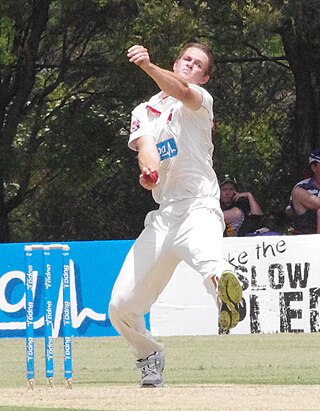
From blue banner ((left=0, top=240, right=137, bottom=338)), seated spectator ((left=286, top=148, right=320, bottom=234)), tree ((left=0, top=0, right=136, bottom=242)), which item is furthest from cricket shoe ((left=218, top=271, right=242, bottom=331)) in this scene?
tree ((left=0, top=0, right=136, bottom=242))

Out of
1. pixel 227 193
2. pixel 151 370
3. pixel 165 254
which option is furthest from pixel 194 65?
pixel 227 193

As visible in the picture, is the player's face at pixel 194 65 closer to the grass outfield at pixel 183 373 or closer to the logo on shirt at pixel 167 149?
the logo on shirt at pixel 167 149

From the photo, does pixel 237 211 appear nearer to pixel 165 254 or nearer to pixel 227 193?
pixel 227 193

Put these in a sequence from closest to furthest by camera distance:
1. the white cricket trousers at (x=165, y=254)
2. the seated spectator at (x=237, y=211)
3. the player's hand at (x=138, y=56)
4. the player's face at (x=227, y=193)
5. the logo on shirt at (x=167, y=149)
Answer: the player's hand at (x=138, y=56), the white cricket trousers at (x=165, y=254), the logo on shirt at (x=167, y=149), the seated spectator at (x=237, y=211), the player's face at (x=227, y=193)

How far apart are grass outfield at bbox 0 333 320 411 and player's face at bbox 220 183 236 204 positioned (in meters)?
1.73

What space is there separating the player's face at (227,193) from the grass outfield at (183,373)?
68.1 inches

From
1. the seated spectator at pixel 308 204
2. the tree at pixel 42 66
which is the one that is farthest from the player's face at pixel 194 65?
the tree at pixel 42 66

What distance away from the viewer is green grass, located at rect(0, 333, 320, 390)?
991cm

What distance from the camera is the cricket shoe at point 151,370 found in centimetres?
855

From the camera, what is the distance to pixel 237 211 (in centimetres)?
1451

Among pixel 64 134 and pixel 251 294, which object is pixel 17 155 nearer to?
pixel 64 134

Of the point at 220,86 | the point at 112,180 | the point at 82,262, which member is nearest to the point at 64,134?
the point at 112,180

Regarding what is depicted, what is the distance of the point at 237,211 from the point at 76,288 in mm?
2597

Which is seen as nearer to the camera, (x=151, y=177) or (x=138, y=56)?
(x=138, y=56)
